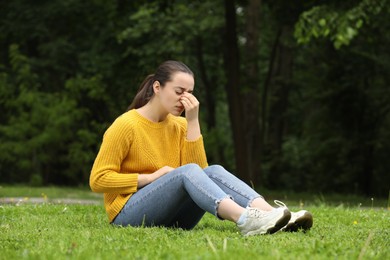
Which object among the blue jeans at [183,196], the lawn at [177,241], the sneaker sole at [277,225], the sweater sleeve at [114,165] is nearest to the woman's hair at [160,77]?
the sweater sleeve at [114,165]

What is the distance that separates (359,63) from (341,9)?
777cm

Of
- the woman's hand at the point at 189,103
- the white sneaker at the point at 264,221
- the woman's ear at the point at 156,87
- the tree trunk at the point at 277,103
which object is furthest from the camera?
the tree trunk at the point at 277,103

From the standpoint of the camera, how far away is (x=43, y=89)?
24.0 m

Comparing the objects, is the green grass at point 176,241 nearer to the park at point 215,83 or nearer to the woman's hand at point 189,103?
the woman's hand at point 189,103

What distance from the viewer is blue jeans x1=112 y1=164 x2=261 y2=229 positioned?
5.14 meters

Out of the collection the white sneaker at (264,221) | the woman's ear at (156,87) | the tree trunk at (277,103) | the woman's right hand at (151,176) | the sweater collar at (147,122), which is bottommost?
the tree trunk at (277,103)

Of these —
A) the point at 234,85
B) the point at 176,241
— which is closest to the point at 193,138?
the point at 176,241

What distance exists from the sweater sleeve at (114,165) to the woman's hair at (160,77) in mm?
342

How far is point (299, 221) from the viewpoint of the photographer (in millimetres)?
5250

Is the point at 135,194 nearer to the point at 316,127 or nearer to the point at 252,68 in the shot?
the point at 252,68

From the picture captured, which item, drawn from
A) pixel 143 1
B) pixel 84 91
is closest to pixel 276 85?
pixel 84 91

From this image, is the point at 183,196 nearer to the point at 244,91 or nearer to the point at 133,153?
the point at 133,153

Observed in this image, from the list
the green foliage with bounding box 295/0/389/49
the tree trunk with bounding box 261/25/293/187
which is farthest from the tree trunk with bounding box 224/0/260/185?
the tree trunk with bounding box 261/25/293/187

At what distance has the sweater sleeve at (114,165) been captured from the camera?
5.38 m
